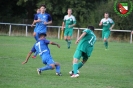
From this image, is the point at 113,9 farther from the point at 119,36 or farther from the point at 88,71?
the point at 88,71

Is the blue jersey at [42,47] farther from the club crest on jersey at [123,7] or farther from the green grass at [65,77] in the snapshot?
the club crest on jersey at [123,7]

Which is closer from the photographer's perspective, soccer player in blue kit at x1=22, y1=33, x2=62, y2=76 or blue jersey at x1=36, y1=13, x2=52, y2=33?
soccer player in blue kit at x1=22, y1=33, x2=62, y2=76

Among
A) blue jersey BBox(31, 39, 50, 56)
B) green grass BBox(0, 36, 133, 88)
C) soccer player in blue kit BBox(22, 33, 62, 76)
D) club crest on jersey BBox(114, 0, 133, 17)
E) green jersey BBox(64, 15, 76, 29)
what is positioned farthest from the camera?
club crest on jersey BBox(114, 0, 133, 17)

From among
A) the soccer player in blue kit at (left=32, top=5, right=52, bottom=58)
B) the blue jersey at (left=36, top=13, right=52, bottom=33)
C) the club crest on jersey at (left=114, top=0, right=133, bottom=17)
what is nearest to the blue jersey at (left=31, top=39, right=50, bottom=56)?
the soccer player in blue kit at (left=32, top=5, right=52, bottom=58)

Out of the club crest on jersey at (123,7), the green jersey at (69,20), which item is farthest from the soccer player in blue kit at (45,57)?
the club crest on jersey at (123,7)

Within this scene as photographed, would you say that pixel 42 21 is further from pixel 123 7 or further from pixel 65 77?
pixel 123 7

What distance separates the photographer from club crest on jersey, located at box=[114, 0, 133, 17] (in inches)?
1661

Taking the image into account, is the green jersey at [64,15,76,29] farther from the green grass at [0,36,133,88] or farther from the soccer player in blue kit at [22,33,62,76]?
the soccer player in blue kit at [22,33,62,76]

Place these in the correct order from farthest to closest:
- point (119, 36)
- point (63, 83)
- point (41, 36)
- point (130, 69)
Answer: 1. point (119, 36)
2. point (130, 69)
3. point (41, 36)
4. point (63, 83)

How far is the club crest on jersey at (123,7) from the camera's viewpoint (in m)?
42.2

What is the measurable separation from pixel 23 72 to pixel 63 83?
2.26 m

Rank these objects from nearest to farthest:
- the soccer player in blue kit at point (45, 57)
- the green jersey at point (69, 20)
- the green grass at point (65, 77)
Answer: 1. the green grass at point (65, 77)
2. the soccer player in blue kit at point (45, 57)
3. the green jersey at point (69, 20)

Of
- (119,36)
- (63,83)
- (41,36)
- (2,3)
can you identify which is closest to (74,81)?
(63,83)

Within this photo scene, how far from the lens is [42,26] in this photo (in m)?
19.1
